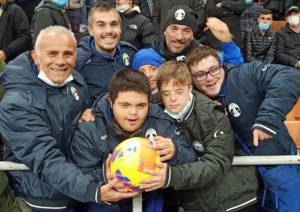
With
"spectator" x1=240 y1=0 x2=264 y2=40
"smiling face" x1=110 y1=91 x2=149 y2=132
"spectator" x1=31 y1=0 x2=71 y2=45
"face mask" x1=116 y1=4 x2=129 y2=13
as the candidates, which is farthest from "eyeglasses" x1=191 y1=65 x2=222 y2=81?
"spectator" x1=240 y1=0 x2=264 y2=40

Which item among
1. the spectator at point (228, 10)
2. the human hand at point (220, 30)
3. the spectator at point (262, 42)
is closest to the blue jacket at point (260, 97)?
the human hand at point (220, 30)

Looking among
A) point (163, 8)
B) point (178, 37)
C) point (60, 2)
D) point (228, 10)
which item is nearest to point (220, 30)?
point (178, 37)

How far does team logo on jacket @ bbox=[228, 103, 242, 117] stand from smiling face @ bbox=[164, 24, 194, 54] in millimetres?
1230

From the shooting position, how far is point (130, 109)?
3.16 metres

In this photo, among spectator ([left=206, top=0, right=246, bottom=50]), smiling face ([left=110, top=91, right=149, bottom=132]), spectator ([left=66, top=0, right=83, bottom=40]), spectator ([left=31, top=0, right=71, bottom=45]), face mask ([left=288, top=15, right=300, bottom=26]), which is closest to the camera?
smiling face ([left=110, top=91, right=149, bottom=132])

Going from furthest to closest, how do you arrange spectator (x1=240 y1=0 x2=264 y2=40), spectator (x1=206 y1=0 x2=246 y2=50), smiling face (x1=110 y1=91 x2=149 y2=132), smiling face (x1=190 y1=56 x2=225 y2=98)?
spectator (x1=240 y1=0 x2=264 y2=40)
spectator (x1=206 y1=0 x2=246 y2=50)
smiling face (x1=190 y1=56 x2=225 y2=98)
smiling face (x1=110 y1=91 x2=149 y2=132)

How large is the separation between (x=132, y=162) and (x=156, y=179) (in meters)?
0.22

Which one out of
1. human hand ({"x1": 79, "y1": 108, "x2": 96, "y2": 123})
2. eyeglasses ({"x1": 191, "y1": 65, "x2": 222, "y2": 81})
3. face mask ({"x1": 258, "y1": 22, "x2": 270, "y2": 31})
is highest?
eyeglasses ({"x1": 191, "y1": 65, "x2": 222, "y2": 81})

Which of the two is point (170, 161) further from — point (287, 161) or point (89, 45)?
point (89, 45)

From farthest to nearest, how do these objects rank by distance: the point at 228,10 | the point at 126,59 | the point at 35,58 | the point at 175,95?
the point at 228,10 → the point at 126,59 → the point at 35,58 → the point at 175,95

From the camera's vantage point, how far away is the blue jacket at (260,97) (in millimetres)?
3373

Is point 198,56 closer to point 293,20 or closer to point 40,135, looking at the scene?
point 40,135

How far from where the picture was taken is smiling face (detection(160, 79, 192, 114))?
11.1ft

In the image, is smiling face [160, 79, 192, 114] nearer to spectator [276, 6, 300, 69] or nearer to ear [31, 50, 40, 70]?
ear [31, 50, 40, 70]
